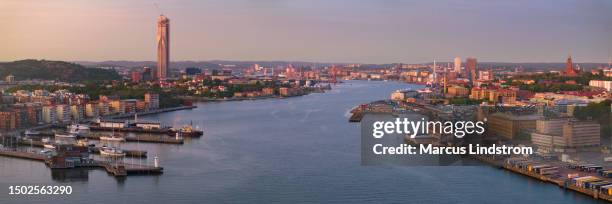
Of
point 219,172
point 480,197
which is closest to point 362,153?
point 219,172

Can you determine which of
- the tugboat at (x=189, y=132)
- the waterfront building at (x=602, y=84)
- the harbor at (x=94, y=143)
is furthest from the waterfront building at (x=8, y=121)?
the waterfront building at (x=602, y=84)

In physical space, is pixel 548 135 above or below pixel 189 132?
above

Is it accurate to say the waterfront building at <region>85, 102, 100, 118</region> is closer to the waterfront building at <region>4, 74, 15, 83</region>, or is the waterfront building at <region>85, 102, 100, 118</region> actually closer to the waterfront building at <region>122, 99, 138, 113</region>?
the waterfront building at <region>122, 99, 138, 113</region>

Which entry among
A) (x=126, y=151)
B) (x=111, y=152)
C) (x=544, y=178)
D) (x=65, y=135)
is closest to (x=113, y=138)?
(x=65, y=135)

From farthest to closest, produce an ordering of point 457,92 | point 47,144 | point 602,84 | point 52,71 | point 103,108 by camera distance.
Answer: point 52,71, point 457,92, point 602,84, point 103,108, point 47,144

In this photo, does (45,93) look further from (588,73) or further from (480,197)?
(588,73)

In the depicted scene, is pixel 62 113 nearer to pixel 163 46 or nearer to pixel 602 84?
pixel 602 84

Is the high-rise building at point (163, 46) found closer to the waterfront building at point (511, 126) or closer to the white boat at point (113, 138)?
the white boat at point (113, 138)

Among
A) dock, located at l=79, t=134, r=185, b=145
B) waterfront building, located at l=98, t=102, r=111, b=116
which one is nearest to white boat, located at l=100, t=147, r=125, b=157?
dock, located at l=79, t=134, r=185, b=145

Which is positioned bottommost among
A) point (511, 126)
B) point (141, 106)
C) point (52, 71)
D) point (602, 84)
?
point (141, 106)
